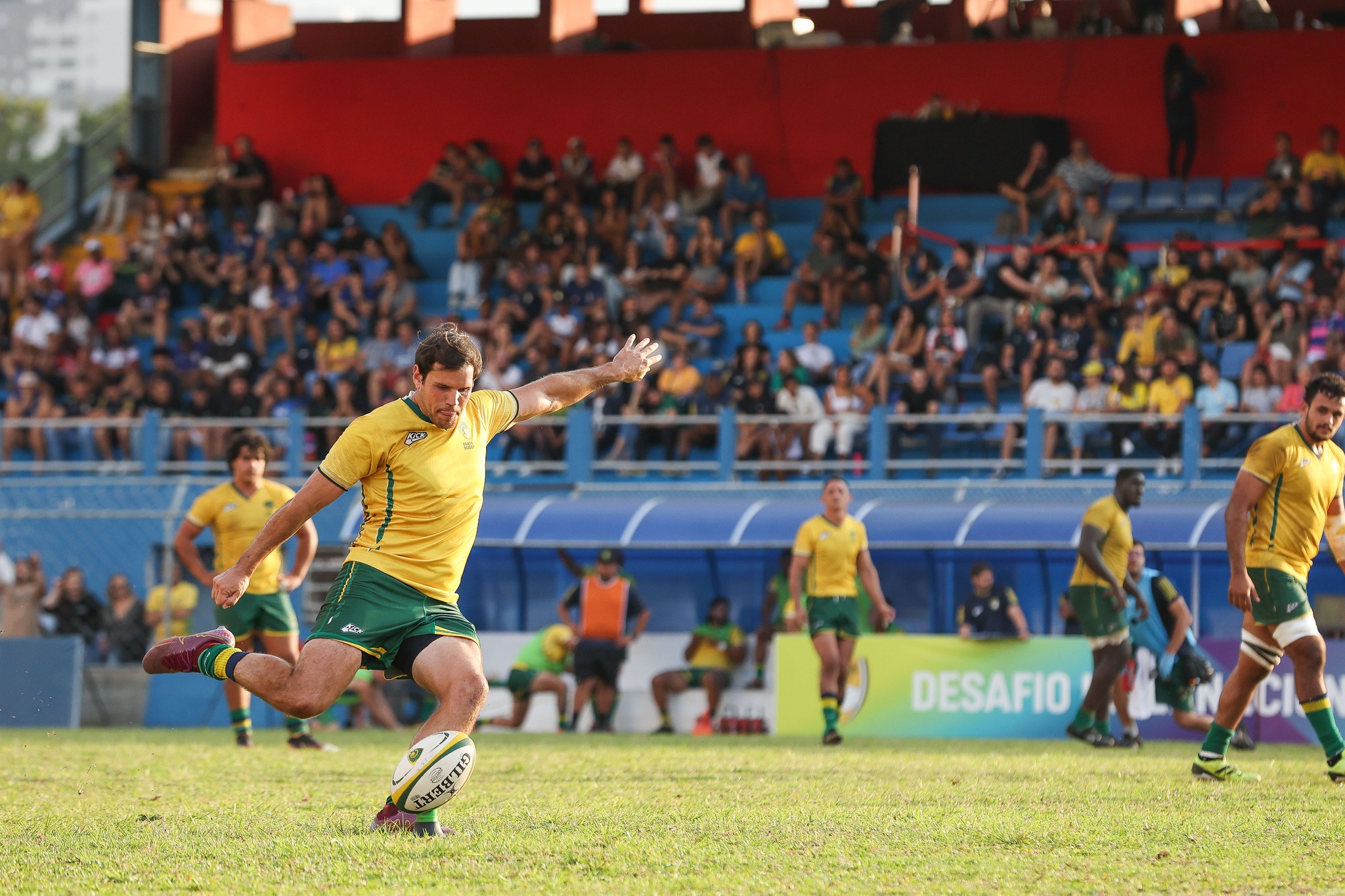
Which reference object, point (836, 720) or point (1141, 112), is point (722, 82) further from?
point (836, 720)

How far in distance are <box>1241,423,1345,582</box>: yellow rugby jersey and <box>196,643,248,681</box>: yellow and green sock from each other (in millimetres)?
5641

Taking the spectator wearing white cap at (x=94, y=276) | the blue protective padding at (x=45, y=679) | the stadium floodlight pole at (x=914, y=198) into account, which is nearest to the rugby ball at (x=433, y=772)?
the blue protective padding at (x=45, y=679)

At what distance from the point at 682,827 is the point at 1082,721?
7.80m

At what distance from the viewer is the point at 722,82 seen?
1151 inches

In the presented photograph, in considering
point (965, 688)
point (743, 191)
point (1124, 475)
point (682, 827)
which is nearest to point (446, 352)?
point (682, 827)

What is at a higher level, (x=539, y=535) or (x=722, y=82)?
(x=722, y=82)

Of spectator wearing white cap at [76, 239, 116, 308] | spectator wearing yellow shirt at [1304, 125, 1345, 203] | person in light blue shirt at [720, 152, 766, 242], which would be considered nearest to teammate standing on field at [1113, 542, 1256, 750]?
spectator wearing yellow shirt at [1304, 125, 1345, 203]

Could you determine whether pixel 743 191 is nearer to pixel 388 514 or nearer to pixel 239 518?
pixel 239 518

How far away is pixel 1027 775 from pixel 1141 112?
18.0 m

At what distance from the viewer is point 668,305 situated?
82.7 feet

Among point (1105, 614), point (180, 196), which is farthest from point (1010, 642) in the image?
point (180, 196)

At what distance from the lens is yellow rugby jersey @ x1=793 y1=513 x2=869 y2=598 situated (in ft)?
50.3

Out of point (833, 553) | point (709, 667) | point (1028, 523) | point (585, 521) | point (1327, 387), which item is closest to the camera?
point (1327, 387)

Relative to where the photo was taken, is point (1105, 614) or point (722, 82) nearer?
point (1105, 614)
